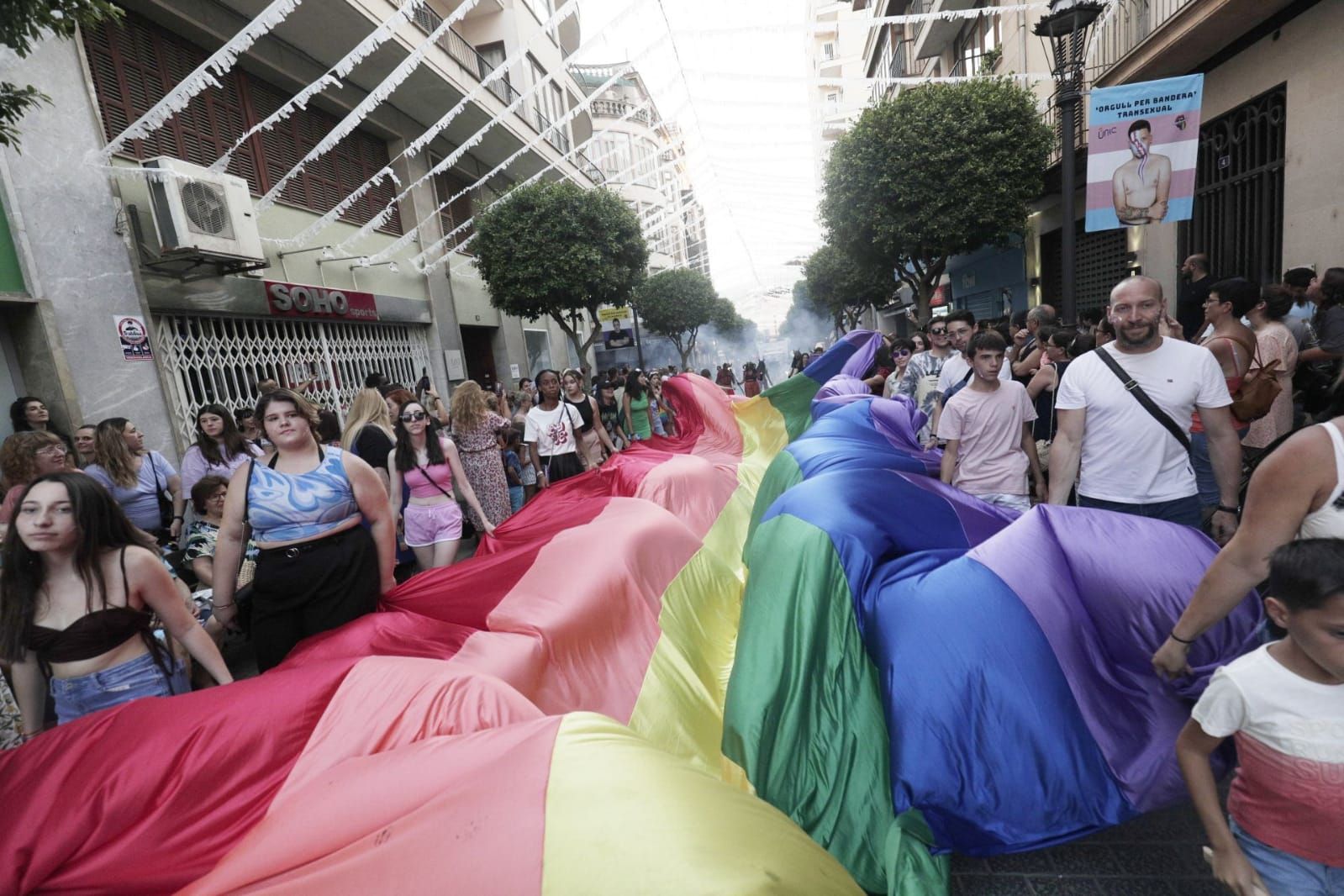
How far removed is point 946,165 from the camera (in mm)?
13062

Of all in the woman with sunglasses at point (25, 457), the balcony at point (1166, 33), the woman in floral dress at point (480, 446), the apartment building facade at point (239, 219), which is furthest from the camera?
the balcony at point (1166, 33)

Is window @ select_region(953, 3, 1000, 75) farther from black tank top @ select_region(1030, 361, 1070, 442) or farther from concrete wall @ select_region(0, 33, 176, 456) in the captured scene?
concrete wall @ select_region(0, 33, 176, 456)

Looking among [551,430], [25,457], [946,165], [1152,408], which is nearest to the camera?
[1152,408]

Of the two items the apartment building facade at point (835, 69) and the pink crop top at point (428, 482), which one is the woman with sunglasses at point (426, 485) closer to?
the pink crop top at point (428, 482)

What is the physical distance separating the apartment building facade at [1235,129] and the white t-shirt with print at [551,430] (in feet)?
29.8

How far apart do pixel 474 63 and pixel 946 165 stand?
12.0 metres

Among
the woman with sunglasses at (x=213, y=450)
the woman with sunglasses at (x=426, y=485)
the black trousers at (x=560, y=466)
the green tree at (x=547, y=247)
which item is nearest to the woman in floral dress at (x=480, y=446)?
the black trousers at (x=560, y=466)

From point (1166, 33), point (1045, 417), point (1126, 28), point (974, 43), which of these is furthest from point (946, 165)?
point (1045, 417)

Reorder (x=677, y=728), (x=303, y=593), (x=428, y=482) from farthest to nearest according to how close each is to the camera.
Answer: (x=428, y=482) < (x=303, y=593) < (x=677, y=728)

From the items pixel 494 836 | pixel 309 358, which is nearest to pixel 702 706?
pixel 494 836

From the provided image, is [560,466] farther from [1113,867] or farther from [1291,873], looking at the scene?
[1291,873]

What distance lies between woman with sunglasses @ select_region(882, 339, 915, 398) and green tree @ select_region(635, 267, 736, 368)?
26945mm

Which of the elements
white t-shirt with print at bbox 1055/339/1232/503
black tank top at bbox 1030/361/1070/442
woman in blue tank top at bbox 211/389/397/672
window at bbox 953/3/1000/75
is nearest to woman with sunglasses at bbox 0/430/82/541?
woman in blue tank top at bbox 211/389/397/672

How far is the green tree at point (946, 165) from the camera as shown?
42.4 feet
